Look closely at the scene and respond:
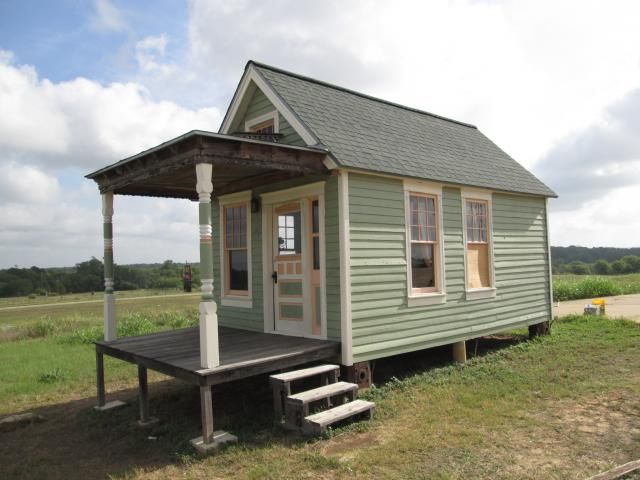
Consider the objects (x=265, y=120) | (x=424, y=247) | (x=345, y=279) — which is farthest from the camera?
(x=265, y=120)

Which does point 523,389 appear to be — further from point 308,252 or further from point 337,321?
point 308,252

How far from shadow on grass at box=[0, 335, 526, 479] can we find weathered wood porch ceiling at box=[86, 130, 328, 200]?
3419 mm

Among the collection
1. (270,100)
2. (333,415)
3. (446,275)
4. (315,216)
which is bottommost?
(333,415)

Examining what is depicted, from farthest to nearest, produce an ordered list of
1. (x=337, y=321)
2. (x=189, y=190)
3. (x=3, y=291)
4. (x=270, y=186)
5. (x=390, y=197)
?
(x=3, y=291)
(x=189, y=190)
(x=270, y=186)
(x=390, y=197)
(x=337, y=321)

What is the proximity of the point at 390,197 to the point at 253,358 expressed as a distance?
3430 millimetres

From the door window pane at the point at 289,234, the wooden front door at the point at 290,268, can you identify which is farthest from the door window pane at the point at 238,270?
the door window pane at the point at 289,234

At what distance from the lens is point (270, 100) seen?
880 cm

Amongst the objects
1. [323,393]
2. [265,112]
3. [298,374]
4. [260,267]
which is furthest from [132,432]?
[265,112]

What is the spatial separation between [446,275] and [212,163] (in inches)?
195

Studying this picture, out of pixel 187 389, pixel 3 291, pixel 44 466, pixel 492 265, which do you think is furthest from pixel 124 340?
pixel 3 291

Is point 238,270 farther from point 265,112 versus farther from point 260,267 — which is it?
point 265,112

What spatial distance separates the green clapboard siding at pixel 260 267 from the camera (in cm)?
764

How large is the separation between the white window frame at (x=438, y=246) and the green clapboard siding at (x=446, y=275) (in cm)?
10

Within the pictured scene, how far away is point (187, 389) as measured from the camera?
30.0 feet
